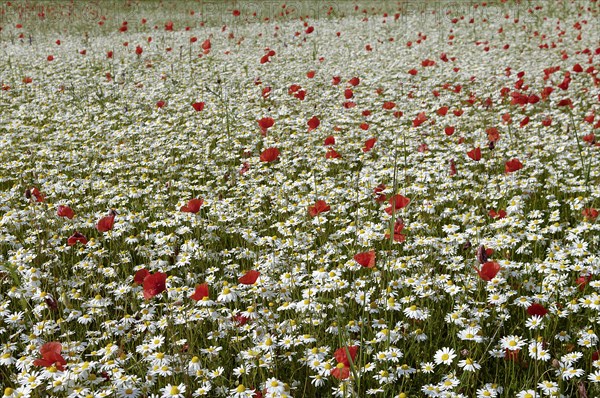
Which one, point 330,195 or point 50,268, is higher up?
point 330,195

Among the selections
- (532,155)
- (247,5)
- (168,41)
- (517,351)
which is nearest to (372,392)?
(517,351)

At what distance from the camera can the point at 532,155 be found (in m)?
5.54

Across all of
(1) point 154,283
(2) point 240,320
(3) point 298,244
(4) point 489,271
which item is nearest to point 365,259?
(4) point 489,271

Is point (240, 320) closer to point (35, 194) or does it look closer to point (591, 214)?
point (35, 194)

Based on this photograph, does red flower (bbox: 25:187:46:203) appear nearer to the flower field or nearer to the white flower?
the flower field

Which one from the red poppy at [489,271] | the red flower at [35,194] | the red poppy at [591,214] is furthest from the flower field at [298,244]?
the red flower at [35,194]

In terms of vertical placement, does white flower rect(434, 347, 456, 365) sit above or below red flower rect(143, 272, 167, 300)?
below

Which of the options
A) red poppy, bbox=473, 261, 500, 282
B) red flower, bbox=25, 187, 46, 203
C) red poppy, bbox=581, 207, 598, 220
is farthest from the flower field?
red flower, bbox=25, 187, 46, 203

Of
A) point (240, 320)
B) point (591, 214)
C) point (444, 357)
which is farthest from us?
point (591, 214)

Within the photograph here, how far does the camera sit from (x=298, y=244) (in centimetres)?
405

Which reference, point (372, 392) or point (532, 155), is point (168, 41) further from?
point (372, 392)

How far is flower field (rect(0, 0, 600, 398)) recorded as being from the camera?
8.98 ft

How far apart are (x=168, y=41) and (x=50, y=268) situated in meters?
12.9

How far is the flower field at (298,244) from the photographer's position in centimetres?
274
